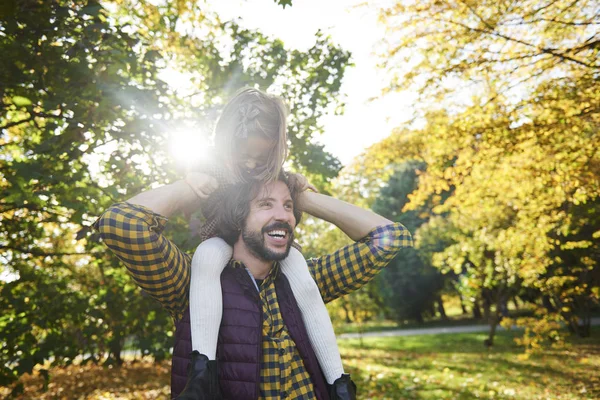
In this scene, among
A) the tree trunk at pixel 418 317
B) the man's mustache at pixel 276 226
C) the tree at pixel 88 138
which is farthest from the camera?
the tree trunk at pixel 418 317

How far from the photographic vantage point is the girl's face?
1848 millimetres

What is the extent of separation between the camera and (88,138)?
424 cm

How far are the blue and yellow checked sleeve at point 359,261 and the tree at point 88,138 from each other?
1.92m

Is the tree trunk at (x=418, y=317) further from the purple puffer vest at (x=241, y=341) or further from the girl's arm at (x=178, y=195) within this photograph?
the girl's arm at (x=178, y=195)

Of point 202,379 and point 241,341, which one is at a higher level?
point 241,341

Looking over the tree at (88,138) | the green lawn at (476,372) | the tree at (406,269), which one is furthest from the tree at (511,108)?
the tree at (406,269)

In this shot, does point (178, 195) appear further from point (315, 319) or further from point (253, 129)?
point (315, 319)

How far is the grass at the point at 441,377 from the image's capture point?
7.86 metres

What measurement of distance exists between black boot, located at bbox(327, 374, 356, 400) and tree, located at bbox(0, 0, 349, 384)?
227 centimetres

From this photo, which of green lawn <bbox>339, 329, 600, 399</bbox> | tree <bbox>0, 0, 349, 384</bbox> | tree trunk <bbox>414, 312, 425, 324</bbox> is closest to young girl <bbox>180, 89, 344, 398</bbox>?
tree <bbox>0, 0, 349, 384</bbox>

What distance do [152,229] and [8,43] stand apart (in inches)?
126

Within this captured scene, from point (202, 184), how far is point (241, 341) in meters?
0.64

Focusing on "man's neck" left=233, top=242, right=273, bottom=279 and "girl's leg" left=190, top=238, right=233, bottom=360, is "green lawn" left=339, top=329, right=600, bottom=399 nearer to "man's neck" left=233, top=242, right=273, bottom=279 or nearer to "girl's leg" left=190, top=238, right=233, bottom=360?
"man's neck" left=233, top=242, right=273, bottom=279

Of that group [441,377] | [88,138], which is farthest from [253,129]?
[441,377]
